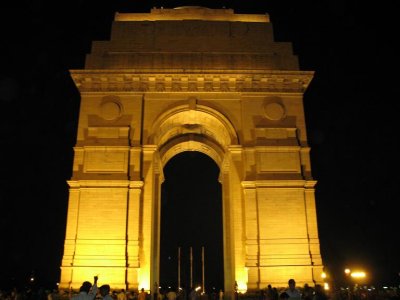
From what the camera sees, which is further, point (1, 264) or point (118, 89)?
point (1, 264)

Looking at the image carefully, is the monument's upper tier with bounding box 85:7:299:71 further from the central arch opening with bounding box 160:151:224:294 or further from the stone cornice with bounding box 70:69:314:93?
the central arch opening with bounding box 160:151:224:294

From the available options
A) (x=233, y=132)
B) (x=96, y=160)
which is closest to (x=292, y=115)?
(x=233, y=132)

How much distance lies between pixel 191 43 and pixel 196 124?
5.50 meters

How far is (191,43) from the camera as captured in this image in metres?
30.6

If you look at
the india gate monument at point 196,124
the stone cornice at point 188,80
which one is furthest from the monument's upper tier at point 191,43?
the stone cornice at point 188,80

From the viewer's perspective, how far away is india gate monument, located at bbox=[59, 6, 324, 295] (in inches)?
1008

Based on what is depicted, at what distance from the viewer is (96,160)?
27.3m

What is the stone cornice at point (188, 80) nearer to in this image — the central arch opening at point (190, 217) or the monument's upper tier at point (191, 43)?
the monument's upper tier at point (191, 43)

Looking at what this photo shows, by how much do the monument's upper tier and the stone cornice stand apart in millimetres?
560

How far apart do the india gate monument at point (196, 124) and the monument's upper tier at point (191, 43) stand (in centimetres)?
7

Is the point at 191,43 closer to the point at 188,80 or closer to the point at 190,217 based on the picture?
the point at 188,80

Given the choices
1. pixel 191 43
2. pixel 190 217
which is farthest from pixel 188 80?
pixel 190 217

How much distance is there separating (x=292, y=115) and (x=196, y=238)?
108 ft

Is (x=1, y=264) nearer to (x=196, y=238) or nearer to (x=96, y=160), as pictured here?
(x=196, y=238)
